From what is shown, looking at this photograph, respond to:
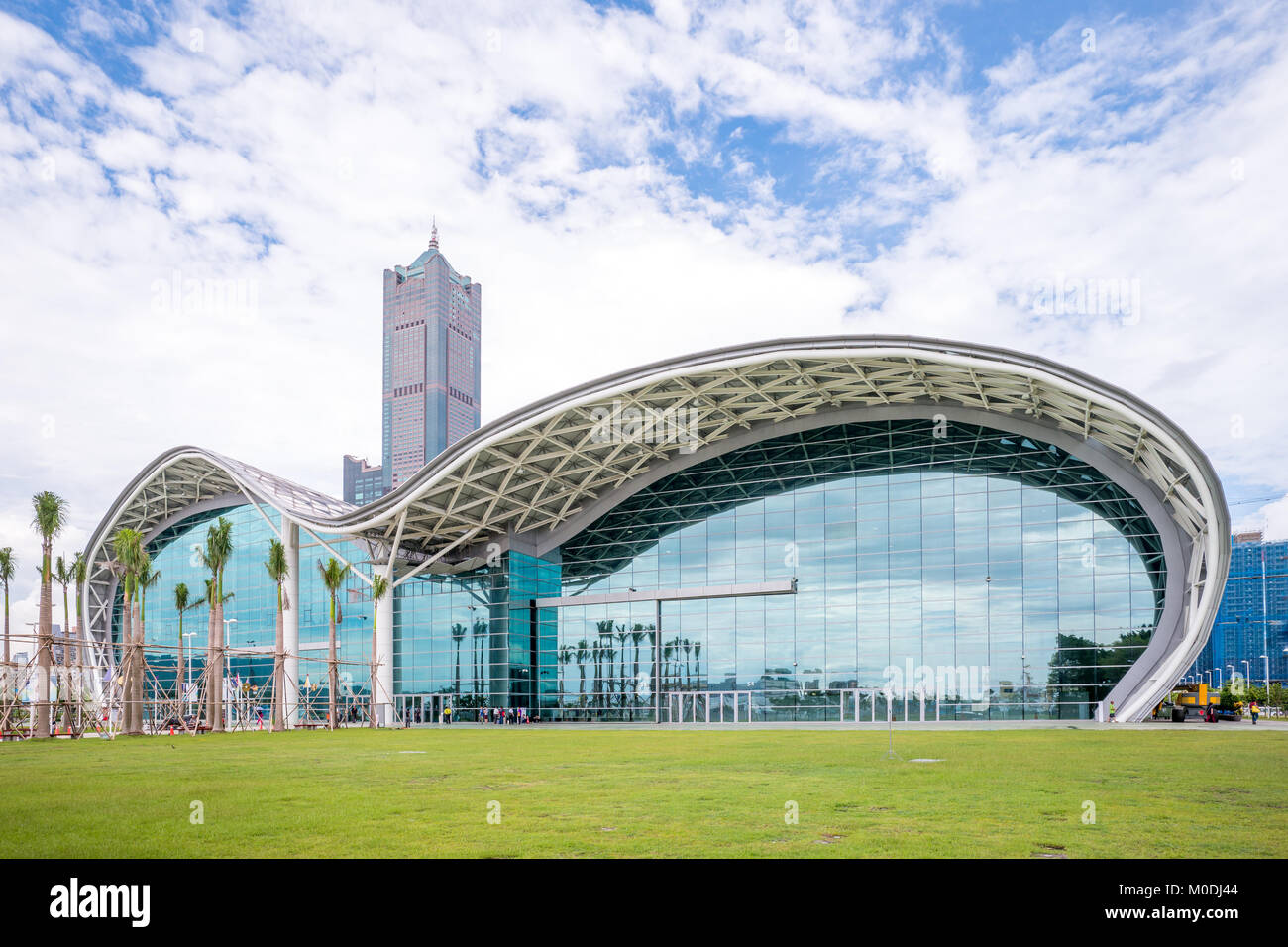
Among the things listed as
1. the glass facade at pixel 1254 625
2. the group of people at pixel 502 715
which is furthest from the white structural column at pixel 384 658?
the glass facade at pixel 1254 625

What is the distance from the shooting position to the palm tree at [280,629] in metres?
54.4

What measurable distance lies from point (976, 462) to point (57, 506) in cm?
4356

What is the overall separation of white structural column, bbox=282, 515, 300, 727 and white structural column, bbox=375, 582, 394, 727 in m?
4.70

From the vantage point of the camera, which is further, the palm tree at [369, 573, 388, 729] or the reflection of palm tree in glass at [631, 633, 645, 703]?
the palm tree at [369, 573, 388, 729]

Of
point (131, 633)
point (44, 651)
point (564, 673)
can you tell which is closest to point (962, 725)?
point (564, 673)

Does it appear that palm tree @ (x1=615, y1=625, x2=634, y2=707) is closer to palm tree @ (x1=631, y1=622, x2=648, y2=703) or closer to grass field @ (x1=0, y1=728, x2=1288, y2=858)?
palm tree @ (x1=631, y1=622, x2=648, y2=703)

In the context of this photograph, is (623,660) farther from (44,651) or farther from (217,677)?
(44,651)

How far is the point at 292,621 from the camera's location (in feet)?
195

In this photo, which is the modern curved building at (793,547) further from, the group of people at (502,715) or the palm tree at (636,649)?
the group of people at (502,715)

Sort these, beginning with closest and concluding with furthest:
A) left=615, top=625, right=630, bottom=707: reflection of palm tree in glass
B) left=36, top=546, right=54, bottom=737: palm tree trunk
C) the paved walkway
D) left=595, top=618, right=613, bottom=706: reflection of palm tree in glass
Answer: the paved walkway → left=36, top=546, right=54, bottom=737: palm tree trunk → left=615, top=625, right=630, bottom=707: reflection of palm tree in glass → left=595, top=618, right=613, bottom=706: reflection of palm tree in glass

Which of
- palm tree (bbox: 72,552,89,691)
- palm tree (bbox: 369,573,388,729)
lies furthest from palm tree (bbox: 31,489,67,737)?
palm tree (bbox: 369,573,388,729)

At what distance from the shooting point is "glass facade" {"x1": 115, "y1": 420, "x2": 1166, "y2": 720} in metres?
46.7
